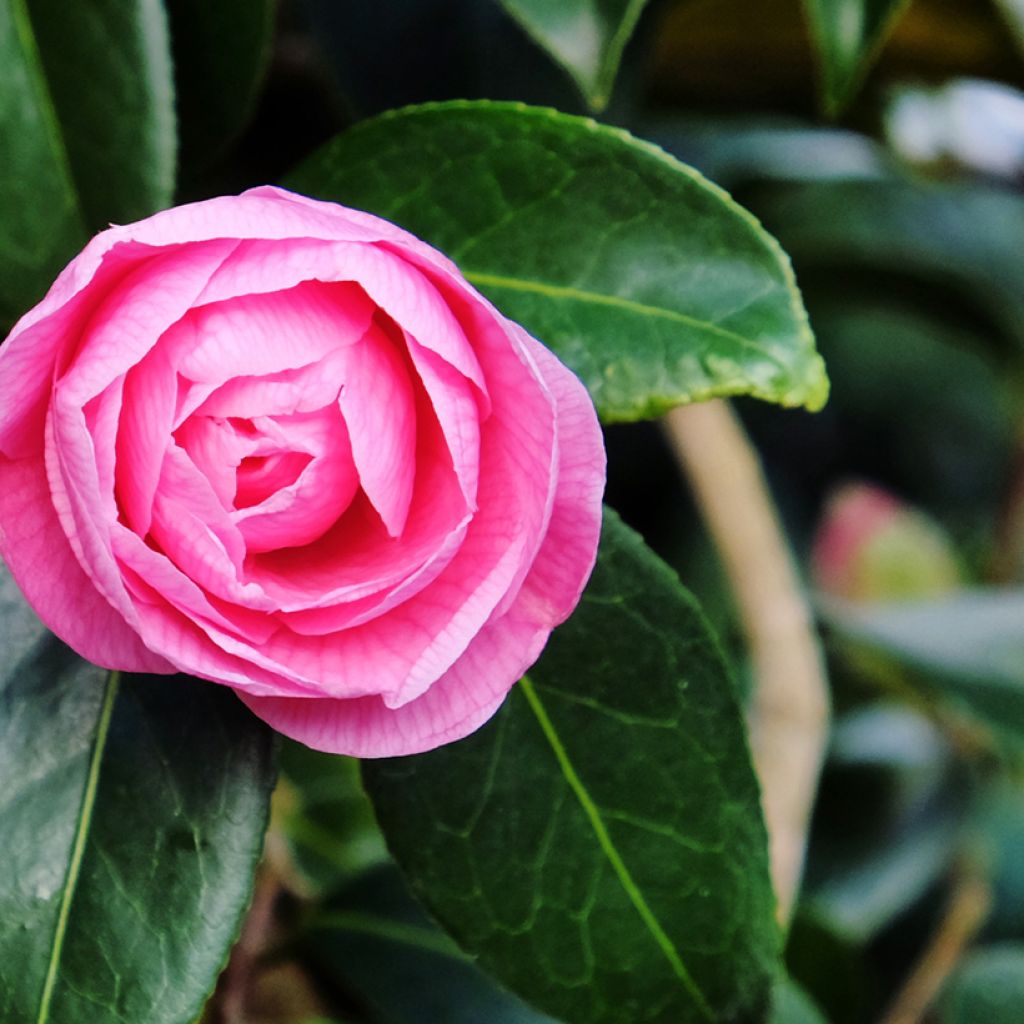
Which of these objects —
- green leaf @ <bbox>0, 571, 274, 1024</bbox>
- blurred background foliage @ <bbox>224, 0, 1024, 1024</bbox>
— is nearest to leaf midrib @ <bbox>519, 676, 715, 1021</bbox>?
green leaf @ <bbox>0, 571, 274, 1024</bbox>

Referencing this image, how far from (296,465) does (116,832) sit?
165mm

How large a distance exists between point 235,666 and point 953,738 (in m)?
1.35

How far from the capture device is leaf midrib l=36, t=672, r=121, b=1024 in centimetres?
45

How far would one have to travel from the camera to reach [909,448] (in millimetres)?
1677

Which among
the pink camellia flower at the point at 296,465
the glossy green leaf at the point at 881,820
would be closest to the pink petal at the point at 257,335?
the pink camellia flower at the point at 296,465

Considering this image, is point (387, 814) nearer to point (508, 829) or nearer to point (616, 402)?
point (508, 829)

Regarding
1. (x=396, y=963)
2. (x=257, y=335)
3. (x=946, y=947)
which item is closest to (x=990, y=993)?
(x=946, y=947)

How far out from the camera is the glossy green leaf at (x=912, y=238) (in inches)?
50.8

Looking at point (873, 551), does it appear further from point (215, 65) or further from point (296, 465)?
point (296, 465)

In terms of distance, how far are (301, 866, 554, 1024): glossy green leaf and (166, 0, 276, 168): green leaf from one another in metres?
0.49

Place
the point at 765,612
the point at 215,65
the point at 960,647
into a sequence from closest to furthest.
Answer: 1. the point at 215,65
2. the point at 765,612
3. the point at 960,647

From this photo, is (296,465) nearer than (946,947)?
Yes

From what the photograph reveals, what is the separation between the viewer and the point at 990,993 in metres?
1.06

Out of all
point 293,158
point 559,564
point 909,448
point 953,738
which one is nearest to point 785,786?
point 559,564
